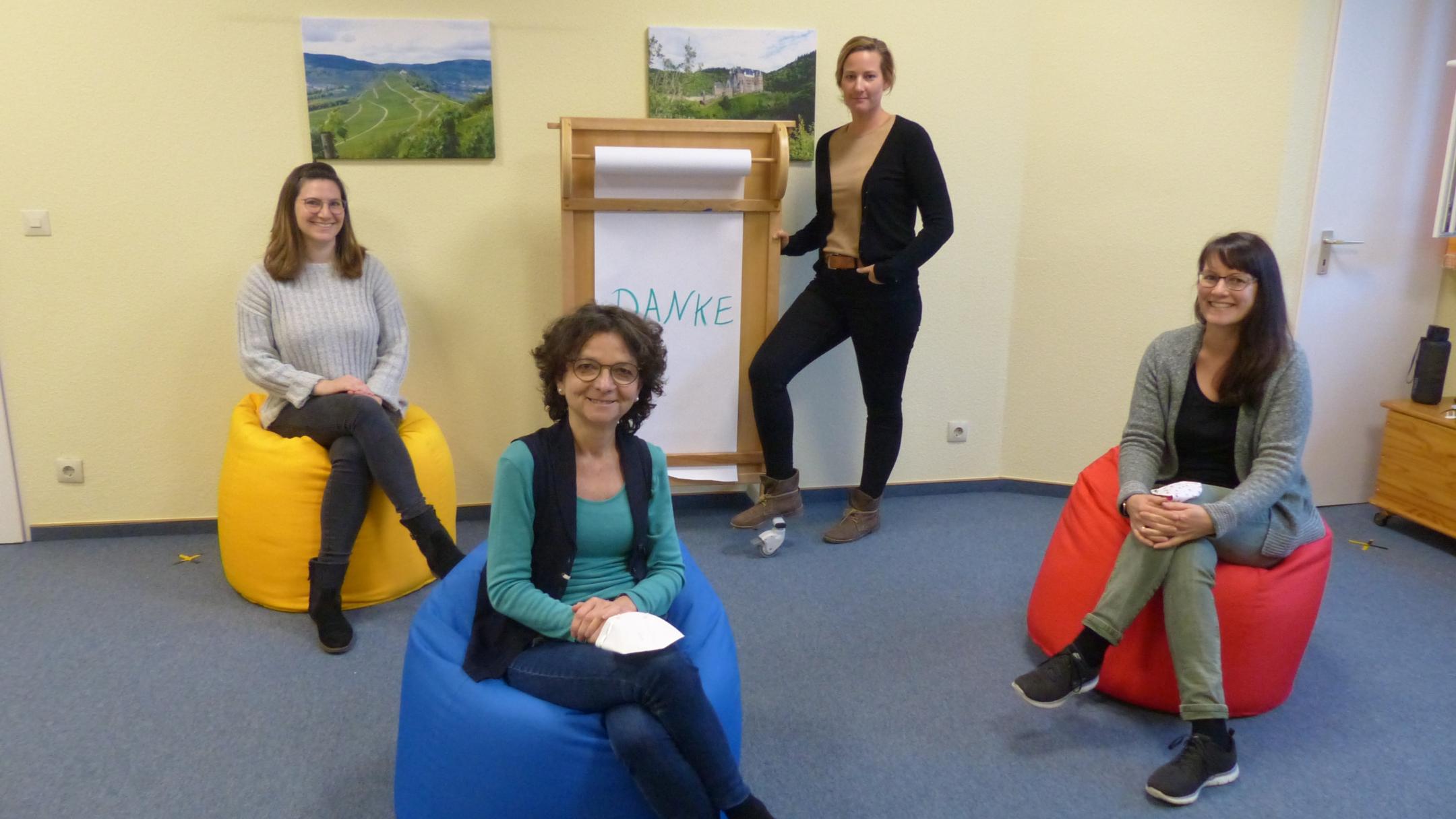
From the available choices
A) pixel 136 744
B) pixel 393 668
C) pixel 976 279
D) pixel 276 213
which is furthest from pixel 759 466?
pixel 136 744

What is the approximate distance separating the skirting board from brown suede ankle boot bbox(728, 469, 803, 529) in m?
0.27

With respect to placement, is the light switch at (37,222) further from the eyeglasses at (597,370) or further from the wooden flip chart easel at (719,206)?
the eyeglasses at (597,370)

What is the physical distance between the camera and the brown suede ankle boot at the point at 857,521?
3324 mm

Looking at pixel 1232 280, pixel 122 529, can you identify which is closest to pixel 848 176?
pixel 1232 280

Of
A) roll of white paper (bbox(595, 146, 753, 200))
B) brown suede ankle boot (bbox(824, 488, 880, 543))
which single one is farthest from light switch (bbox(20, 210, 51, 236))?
brown suede ankle boot (bbox(824, 488, 880, 543))

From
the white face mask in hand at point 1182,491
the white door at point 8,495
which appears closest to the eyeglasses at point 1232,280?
the white face mask in hand at point 1182,491

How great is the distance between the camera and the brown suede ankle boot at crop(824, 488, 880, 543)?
3.32 metres

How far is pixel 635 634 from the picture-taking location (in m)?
1.63

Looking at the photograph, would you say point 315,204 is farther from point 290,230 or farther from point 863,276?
point 863,276

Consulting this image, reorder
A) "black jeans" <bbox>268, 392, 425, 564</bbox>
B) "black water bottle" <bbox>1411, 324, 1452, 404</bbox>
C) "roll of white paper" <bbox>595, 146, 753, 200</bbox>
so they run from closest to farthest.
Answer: "black jeans" <bbox>268, 392, 425, 564</bbox> < "roll of white paper" <bbox>595, 146, 753, 200</bbox> < "black water bottle" <bbox>1411, 324, 1452, 404</bbox>

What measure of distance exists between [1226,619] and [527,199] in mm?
2360

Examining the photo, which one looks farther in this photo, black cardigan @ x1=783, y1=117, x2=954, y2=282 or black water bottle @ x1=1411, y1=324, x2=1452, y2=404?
black water bottle @ x1=1411, y1=324, x2=1452, y2=404

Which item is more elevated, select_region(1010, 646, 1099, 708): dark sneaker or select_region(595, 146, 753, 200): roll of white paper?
select_region(595, 146, 753, 200): roll of white paper

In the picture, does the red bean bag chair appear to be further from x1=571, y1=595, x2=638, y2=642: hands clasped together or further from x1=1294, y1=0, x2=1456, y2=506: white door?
x1=1294, y1=0, x2=1456, y2=506: white door
